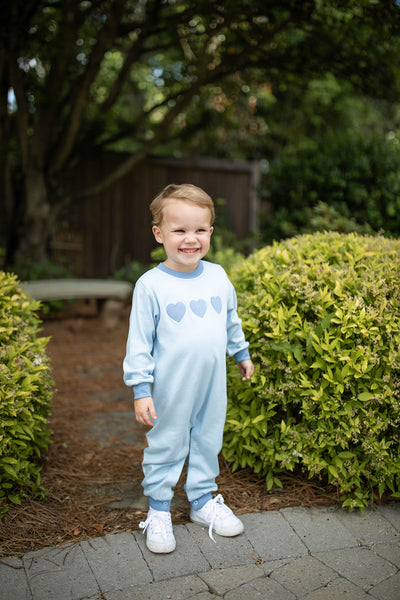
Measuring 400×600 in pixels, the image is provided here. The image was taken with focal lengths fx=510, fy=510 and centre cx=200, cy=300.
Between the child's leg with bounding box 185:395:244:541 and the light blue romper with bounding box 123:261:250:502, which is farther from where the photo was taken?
the child's leg with bounding box 185:395:244:541

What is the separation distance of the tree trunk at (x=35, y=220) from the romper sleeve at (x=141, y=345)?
5.44 meters

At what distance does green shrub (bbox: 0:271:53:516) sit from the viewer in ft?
7.61

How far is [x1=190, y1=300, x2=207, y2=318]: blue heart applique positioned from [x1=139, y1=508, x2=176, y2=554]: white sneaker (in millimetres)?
945

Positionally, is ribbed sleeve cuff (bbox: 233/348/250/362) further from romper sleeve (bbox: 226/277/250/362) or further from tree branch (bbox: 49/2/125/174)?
tree branch (bbox: 49/2/125/174)

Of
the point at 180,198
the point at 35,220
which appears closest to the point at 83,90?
the point at 35,220

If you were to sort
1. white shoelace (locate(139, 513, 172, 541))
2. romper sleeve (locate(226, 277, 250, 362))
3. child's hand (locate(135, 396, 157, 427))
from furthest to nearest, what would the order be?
romper sleeve (locate(226, 277, 250, 362)), white shoelace (locate(139, 513, 172, 541)), child's hand (locate(135, 396, 157, 427))

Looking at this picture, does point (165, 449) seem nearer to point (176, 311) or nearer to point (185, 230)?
point (176, 311)

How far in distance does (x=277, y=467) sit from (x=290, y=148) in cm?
419

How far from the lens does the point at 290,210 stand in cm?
576

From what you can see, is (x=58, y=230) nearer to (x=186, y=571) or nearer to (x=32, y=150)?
(x=32, y=150)

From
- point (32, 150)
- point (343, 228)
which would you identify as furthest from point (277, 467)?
point (32, 150)

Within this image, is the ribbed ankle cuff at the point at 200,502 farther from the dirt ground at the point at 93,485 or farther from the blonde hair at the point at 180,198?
the blonde hair at the point at 180,198

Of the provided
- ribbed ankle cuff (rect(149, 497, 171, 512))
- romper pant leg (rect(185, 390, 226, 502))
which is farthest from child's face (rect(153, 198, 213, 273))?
ribbed ankle cuff (rect(149, 497, 171, 512))

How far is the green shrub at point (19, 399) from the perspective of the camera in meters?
2.32
